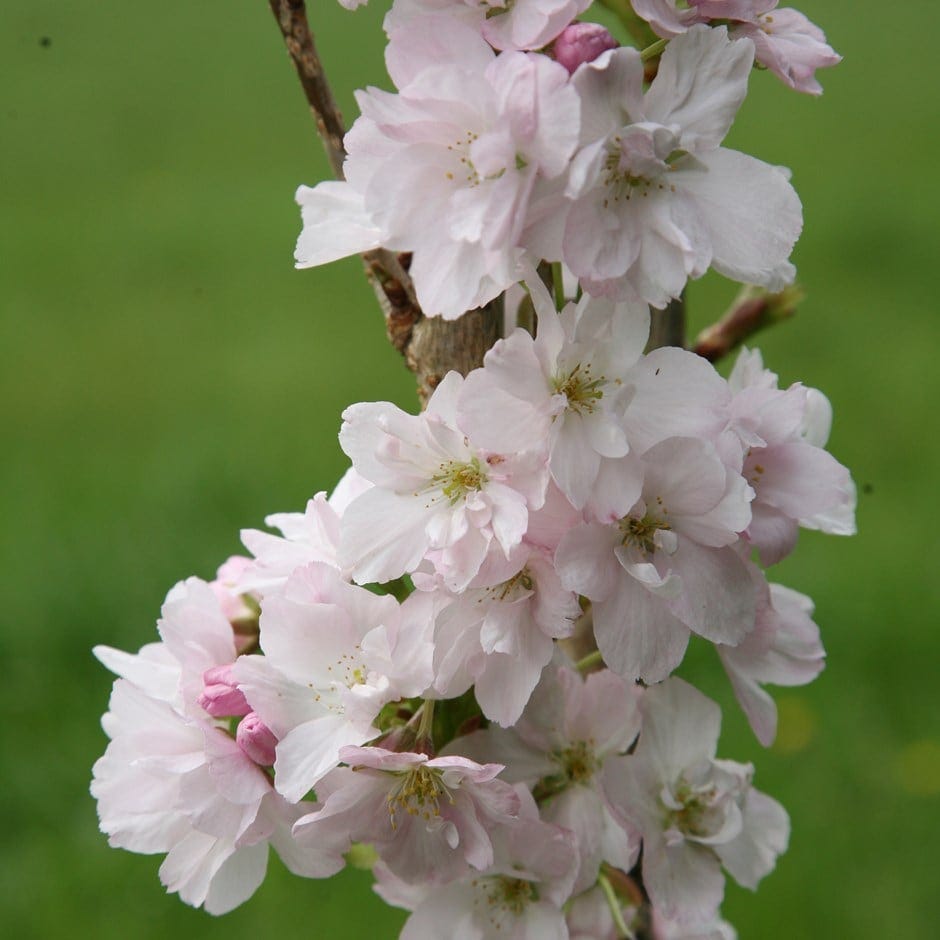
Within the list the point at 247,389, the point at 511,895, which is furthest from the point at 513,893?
the point at 247,389

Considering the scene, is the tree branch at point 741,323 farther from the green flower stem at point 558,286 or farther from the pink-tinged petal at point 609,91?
the pink-tinged petal at point 609,91

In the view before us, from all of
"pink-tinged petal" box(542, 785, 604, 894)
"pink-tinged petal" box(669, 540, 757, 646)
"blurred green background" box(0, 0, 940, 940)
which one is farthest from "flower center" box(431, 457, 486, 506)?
"blurred green background" box(0, 0, 940, 940)

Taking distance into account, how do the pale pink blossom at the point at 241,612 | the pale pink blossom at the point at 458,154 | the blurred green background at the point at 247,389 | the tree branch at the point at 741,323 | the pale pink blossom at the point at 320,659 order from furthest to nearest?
the blurred green background at the point at 247,389 < the tree branch at the point at 741,323 < the pale pink blossom at the point at 241,612 < the pale pink blossom at the point at 320,659 < the pale pink blossom at the point at 458,154

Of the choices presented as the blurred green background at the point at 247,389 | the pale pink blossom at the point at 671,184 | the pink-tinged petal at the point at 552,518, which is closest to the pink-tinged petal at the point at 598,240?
the pale pink blossom at the point at 671,184

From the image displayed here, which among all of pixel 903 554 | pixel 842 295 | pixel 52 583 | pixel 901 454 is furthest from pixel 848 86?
pixel 52 583

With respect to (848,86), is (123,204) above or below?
above

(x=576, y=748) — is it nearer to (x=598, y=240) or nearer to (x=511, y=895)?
(x=511, y=895)

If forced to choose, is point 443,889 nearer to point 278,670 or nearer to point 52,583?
point 278,670
